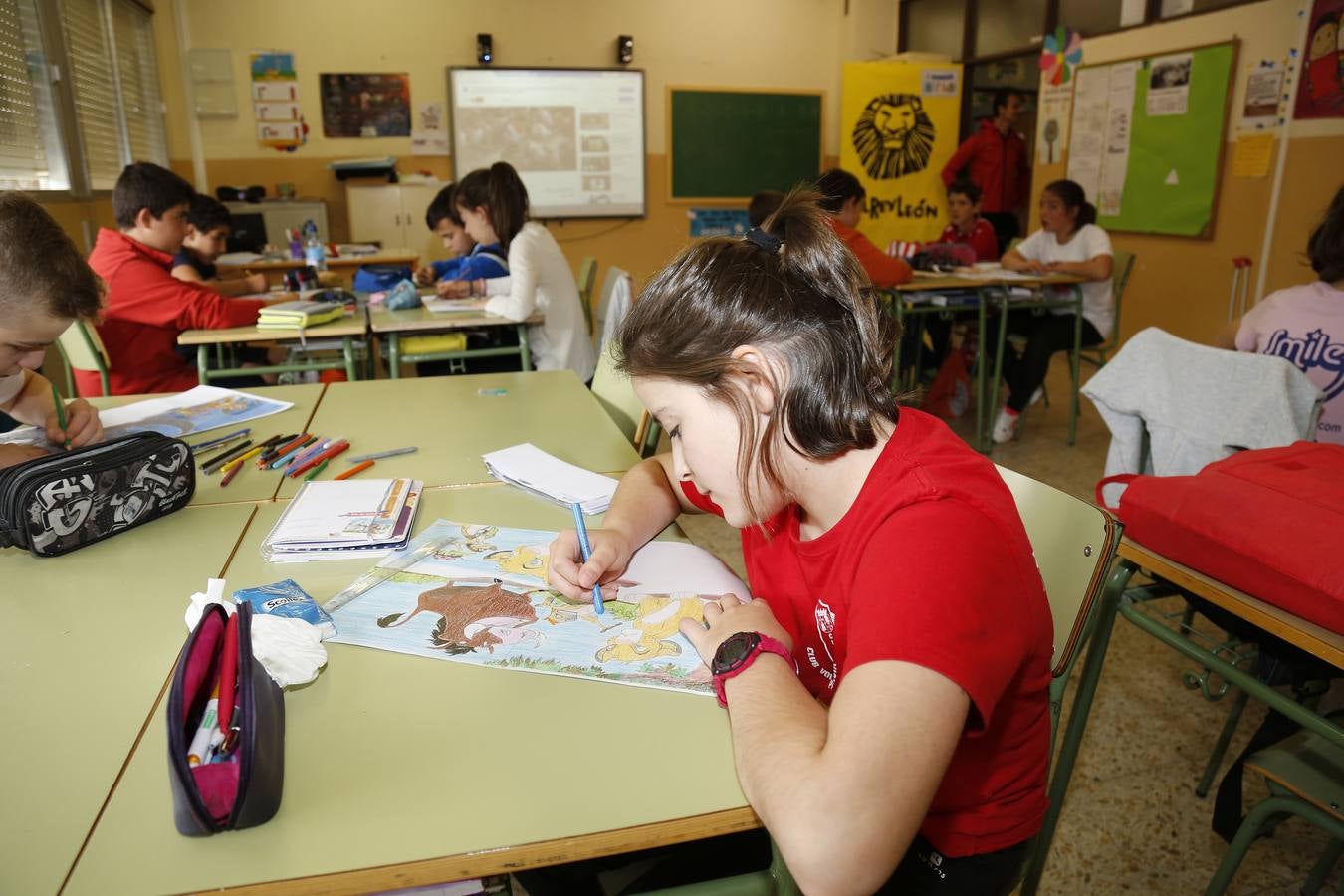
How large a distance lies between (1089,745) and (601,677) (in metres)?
1.55

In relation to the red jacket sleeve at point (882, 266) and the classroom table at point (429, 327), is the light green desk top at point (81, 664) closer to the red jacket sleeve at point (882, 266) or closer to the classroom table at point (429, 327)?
the classroom table at point (429, 327)

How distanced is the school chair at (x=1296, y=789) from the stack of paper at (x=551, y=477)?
104 cm

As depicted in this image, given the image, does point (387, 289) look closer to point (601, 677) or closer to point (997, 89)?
point (601, 677)

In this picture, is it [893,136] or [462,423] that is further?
[893,136]

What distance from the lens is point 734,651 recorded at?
821 mm

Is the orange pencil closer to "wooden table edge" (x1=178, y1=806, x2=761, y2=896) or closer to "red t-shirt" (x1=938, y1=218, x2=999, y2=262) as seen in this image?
"wooden table edge" (x1=178, y1=806, x2=761, y2=896)

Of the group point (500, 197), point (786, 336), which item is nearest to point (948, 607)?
point (786, 336)

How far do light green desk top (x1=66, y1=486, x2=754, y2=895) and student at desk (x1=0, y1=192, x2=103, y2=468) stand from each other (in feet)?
2.68

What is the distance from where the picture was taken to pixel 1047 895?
154cm

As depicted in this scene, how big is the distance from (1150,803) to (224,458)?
195cm

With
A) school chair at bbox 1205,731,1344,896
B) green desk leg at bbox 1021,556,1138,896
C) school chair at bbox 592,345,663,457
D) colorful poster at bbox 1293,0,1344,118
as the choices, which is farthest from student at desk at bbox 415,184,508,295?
colorful poster at bbox 1293,0,1344,118

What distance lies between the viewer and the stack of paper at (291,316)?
2.99 m

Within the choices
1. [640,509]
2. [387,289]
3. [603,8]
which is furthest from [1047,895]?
[603,8]

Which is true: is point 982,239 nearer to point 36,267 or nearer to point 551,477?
point 551,477
